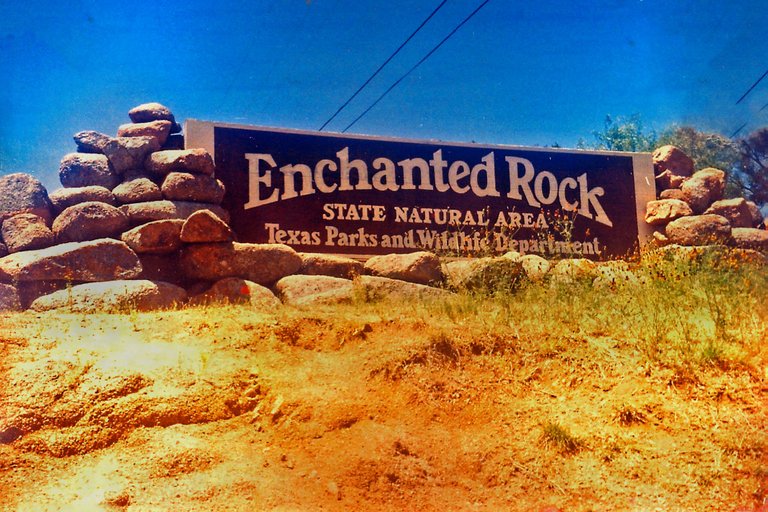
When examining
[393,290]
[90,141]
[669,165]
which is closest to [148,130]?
[90,141]

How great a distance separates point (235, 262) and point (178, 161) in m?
2.03

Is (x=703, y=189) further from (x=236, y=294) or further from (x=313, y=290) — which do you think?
(x=236, y=294)

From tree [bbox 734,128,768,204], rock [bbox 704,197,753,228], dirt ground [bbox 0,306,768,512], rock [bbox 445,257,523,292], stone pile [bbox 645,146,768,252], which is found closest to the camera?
dirt ground [bbox 0,306,768,512]

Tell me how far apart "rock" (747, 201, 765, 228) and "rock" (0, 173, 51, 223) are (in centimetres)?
1216

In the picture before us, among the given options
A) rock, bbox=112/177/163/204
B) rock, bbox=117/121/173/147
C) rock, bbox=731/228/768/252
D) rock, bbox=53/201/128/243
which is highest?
rock, bbox=117/121/173/147

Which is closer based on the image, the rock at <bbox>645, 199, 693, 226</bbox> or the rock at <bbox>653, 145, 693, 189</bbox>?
the rock at <bbox>645, 199, 693, 226</bbox>

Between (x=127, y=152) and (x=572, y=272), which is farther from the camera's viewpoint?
(x=127, y=152)

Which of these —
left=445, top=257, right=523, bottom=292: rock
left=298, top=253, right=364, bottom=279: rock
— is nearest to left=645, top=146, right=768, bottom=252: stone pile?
left=445, top=257, right=523, bottom=292: rock

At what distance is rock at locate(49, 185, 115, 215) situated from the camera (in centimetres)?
945

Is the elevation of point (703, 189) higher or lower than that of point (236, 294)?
higher

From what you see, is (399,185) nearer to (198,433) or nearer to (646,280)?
(646,280)

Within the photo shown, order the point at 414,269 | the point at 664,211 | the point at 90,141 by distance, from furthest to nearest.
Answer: the point at 664,211
the point at 90,141
the point at 414,269

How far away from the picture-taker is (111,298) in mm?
7891

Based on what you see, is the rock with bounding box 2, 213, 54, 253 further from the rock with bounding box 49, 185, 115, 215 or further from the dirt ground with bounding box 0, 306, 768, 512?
the dirt ground with bounding box 0, 306, 768, 512
